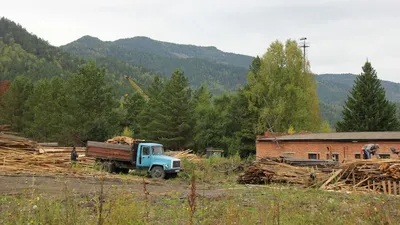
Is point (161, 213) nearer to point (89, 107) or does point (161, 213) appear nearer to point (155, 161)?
point (155, 161)

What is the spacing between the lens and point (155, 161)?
78.2ft

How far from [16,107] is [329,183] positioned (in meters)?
52.4

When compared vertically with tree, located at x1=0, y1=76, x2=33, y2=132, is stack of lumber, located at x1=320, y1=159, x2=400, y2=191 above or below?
below

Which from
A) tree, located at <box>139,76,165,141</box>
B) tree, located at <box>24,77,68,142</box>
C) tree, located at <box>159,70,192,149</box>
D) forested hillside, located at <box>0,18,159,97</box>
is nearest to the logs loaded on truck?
tree, located at <box>24,77,68,142</box>

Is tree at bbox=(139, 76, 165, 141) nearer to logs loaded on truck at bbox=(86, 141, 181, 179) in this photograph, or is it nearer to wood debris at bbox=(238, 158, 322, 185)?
logs loaded on truck at bbox=(86, 141, 181, 179)

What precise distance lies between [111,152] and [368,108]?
34741 mm

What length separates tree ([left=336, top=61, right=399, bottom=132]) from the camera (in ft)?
154

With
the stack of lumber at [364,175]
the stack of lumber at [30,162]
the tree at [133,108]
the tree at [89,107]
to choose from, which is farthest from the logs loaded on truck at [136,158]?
the tree at [133,108]

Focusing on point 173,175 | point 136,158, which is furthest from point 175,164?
point 136,158

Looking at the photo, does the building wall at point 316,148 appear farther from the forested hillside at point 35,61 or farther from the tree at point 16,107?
the forested hillside at point 35,61

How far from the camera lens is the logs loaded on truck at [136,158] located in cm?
2352

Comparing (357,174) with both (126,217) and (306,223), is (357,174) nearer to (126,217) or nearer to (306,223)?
(306,223)

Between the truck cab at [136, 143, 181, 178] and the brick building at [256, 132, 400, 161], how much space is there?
12.9 meters

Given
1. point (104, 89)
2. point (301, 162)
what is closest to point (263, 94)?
point (104, 89)
